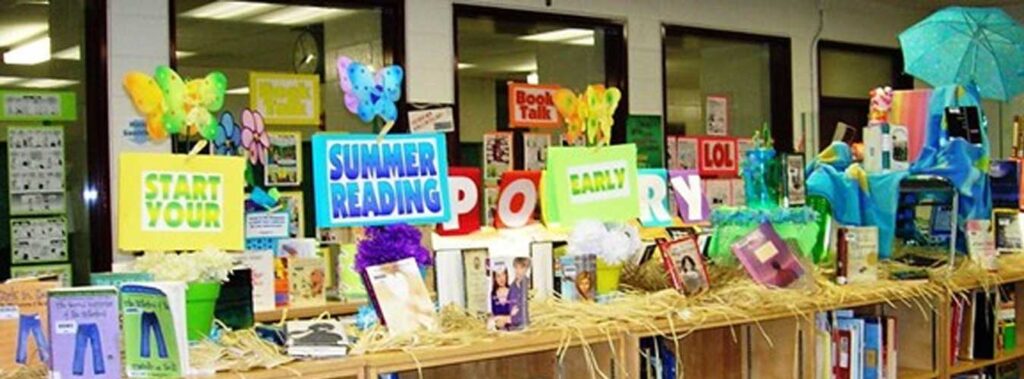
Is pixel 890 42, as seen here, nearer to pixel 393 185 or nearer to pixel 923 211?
pixel 923 211

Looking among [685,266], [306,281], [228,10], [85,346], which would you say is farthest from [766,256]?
[228,10]

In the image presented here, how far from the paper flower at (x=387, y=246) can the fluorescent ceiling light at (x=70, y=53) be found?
3.17m

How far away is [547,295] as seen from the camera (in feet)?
9.52

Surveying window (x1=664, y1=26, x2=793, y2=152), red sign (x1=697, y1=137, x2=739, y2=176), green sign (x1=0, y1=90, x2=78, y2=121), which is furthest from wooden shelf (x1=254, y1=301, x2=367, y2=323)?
window (x1=664, y1=26, x2=793, y2=152)

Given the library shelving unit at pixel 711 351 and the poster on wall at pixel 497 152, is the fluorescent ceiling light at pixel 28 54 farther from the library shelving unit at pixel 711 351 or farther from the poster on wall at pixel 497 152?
the library shelving unit at pixel 711 351

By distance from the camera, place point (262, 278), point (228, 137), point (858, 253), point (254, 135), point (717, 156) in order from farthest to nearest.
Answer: point (717, 156) → point (254, 135) → point (228, 137) → point (262, 278) → point (858, 253)

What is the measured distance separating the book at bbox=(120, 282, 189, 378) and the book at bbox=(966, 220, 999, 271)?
3.14 metres

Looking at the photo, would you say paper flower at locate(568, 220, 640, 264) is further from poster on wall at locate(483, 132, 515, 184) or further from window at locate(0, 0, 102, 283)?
poster on wall at locate(483, 132, 515, 184)

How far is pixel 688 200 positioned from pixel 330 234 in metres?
2.56

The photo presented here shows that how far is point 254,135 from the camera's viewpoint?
549 cm

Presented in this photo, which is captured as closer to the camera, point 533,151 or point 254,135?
point 254,135

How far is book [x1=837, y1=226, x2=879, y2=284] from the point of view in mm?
3605

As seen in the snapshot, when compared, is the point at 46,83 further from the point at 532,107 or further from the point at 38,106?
the point at 532,107

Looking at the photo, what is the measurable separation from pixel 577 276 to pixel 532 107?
12.8 ft
